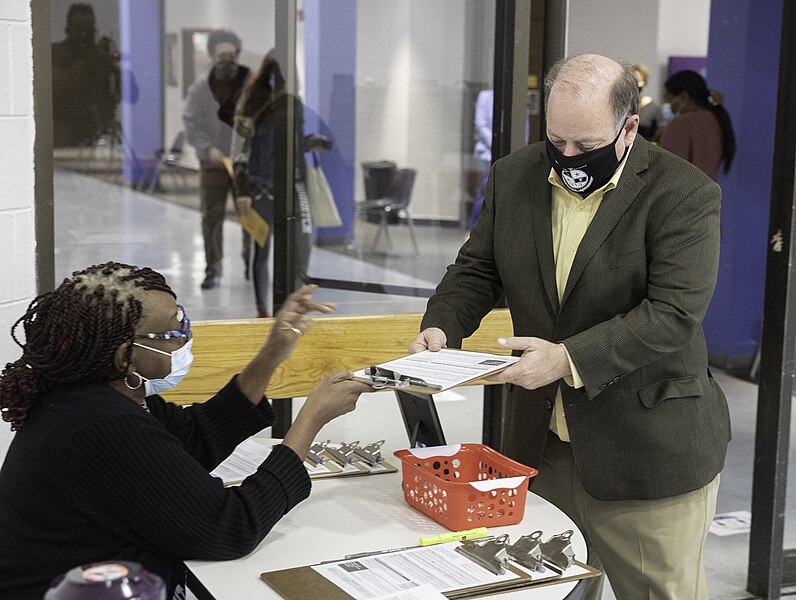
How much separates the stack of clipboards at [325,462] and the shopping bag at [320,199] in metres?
1.10

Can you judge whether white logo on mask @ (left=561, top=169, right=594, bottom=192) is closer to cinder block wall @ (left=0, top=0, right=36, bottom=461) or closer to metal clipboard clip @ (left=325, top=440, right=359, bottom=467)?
metal clipboard clip @ (left=325, top=440, right=359, bottom=467)

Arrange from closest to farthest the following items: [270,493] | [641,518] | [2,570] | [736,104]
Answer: [2,570] < [270,493] < [641,518] < [736,104]

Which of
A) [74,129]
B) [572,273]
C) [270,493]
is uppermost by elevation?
[74,129]

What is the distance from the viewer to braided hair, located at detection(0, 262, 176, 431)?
1.74 metres

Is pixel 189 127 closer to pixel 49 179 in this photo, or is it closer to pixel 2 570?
pixel 49 179

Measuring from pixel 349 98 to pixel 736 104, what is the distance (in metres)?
3.84

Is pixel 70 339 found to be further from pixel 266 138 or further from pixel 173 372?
pixel 266 138

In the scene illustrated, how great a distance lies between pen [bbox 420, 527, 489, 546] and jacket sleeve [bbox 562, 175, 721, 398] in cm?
38

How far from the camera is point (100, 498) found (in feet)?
5.46

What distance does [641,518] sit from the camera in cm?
226

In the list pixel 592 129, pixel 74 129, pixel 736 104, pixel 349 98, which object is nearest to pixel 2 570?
pixel 592 129

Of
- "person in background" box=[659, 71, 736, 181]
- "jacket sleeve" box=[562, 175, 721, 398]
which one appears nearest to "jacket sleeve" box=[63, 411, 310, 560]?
"jacket sleeve" box=[562, 175, 721, 398]

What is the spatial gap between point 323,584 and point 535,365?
2.10 feet

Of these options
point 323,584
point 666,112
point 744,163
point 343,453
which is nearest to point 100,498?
point 323,584
